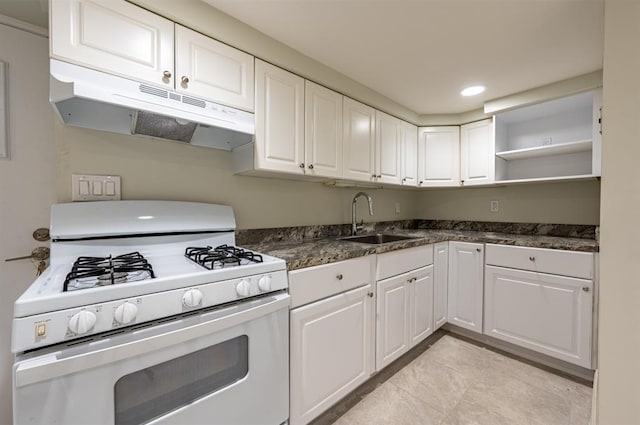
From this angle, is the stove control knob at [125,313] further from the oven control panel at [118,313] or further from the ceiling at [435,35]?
the ceiling at [435,35]

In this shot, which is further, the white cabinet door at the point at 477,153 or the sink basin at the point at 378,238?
the white cabinet door at the point at 477,153

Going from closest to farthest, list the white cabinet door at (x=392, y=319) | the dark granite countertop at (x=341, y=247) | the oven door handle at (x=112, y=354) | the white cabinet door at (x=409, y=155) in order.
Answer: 1. the oven door handle at (x=112, y=354)
2. the dark granite countertop at (x=341, y=247)
3. the white cabinet door at (x=392, y=319)
4. the white cabinet door at (x=409, y=155)

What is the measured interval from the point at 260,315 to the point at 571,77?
2.62 m

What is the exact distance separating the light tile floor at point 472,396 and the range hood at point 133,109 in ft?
5.61

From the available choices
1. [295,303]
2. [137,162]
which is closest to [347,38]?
[137,162]

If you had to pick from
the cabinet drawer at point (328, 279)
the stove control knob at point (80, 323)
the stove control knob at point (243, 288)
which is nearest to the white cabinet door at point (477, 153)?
the cabinet drawer at point (328, 279)

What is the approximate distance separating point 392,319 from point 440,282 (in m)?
0.73

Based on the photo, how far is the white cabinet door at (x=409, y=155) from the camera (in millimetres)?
2502

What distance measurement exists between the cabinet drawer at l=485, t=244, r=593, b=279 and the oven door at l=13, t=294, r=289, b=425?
176cm

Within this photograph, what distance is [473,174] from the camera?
2502mm

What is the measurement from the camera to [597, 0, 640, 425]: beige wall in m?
0.88

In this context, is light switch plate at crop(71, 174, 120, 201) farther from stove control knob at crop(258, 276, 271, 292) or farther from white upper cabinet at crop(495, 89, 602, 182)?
white upper cabinet at crop(495, 89, 602, 182)

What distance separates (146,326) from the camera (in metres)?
0.80

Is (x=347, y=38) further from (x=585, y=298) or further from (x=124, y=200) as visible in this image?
(x=585, y=298)
